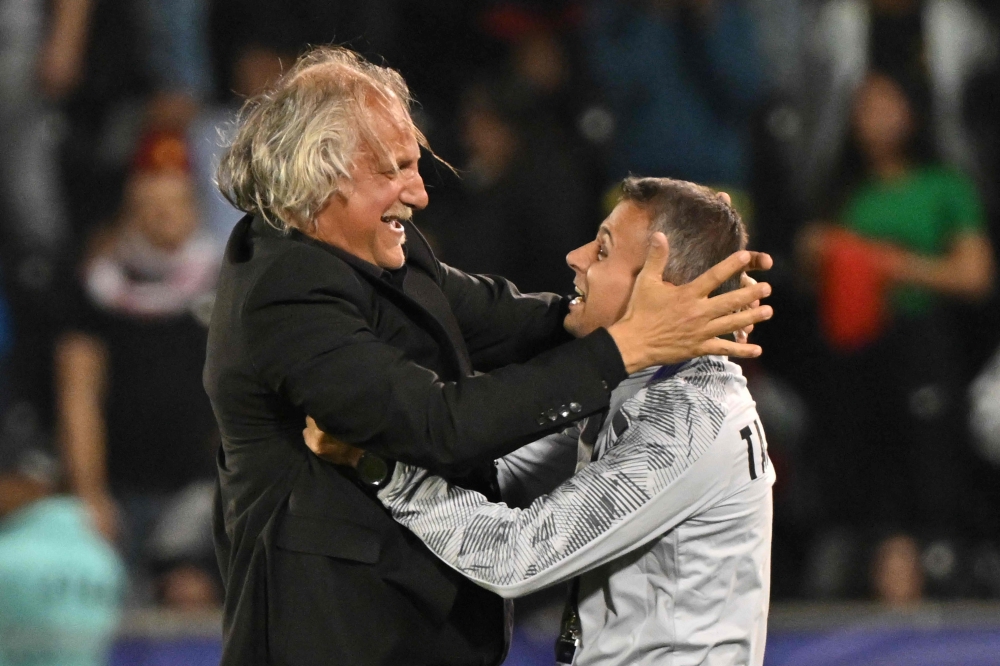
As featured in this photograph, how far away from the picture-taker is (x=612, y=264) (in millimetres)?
1769

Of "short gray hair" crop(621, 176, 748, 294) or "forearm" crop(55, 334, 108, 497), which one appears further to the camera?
"forearm" crop(55, 334, 108, 497)

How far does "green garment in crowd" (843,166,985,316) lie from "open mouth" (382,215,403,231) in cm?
222

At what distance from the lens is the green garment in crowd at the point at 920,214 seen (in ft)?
11.7

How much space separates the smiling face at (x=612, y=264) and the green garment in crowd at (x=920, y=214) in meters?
2.01

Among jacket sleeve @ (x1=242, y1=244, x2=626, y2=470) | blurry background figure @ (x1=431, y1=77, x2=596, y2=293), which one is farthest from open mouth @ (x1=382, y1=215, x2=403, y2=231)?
blurry background figure @ (x1=431, y1=77, x2=596, y2=293)

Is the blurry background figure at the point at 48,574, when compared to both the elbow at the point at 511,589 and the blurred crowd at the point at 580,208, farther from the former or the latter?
the elbow at the point at 511,589

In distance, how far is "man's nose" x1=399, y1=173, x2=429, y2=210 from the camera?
66.6 inches

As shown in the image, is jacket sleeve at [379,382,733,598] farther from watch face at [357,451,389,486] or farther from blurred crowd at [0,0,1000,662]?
blurred crowd at [0,0,1000,662]

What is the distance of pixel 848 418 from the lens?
142 inches

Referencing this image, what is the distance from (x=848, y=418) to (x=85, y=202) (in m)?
2.30

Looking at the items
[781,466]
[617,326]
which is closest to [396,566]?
[617,326]

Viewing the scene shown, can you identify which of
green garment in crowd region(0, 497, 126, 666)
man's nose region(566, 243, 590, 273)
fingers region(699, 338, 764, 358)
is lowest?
green garment in crowd region(0, 497, 126, 666)

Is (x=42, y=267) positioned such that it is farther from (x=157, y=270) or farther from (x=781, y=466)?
(x=781, y=466)

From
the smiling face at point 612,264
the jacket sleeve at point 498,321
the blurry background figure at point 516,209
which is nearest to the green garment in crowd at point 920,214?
the blurry background figure at point 516,209
